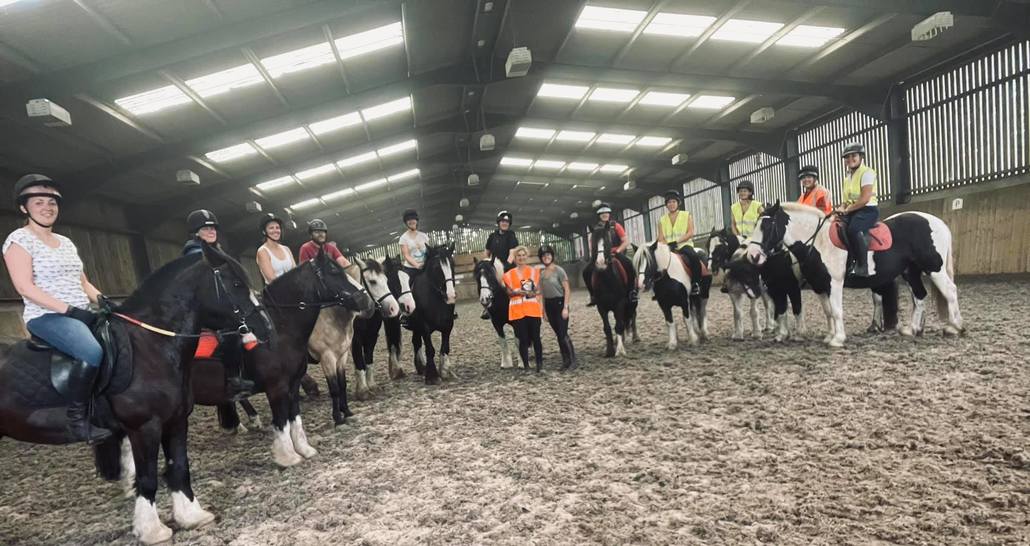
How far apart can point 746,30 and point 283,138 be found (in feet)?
36.0

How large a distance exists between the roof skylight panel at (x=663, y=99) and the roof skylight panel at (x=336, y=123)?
7725mm

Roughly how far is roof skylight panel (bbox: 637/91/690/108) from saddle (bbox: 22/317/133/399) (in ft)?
41.5

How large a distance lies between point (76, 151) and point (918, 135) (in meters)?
19.2

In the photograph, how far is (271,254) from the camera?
5.21 m

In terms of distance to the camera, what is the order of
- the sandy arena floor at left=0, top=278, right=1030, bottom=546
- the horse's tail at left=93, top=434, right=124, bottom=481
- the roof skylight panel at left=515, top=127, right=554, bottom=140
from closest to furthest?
the sandy arena floor at left=0, top=278, right=1030, bottom=546, the horse's tail at left=93, top=434, right=124, bottom=481, the roof skylight panel at left=515, top=127, right=554, bottom=140

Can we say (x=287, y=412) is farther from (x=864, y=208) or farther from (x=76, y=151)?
(x=76, y=151)

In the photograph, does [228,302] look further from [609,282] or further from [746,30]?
[746,30]

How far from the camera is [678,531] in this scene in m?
2.37

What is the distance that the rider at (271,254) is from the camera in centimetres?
513

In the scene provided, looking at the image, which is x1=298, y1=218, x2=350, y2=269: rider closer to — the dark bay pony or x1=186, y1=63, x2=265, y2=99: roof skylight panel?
the dark bay pony

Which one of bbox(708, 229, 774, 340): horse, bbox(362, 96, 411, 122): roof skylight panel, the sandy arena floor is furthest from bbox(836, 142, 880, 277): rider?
bbox(362, 96, 411, 122): roof skylight panel

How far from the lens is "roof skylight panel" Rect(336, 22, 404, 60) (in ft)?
27.7

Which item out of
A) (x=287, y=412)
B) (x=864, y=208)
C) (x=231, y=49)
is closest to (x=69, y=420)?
(x=287, y=412)

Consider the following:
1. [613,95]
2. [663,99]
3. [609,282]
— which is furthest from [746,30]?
[609,282]
